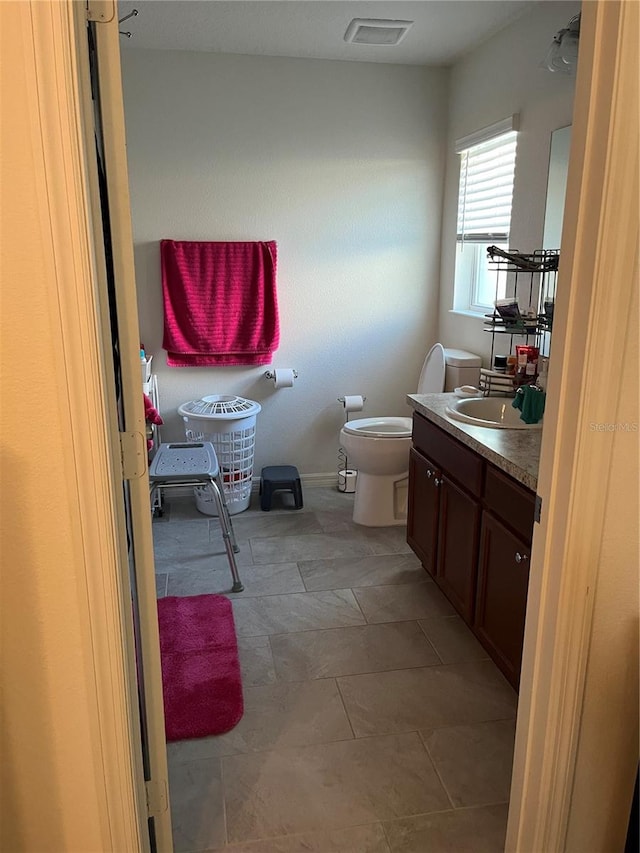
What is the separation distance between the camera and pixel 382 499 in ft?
11.7

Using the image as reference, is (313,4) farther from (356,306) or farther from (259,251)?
(356,306)

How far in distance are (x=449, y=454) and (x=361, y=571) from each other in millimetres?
845

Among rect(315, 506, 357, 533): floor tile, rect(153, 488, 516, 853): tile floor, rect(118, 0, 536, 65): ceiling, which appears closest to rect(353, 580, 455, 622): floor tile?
rect(153, 488, 516, 853): tile floor

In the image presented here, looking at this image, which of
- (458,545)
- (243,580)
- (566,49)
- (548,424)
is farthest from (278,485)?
(548,424)

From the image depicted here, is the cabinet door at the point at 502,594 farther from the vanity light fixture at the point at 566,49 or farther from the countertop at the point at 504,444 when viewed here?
the vanity light fixture at the point at 566,49

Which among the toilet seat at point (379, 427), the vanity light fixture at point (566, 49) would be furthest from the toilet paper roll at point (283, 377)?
the vanity light fixture at point (566, 49)

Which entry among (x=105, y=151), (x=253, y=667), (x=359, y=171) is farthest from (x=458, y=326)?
(x=105, y=151)

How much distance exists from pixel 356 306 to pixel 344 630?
2.08 meters

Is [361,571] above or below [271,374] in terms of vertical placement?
below

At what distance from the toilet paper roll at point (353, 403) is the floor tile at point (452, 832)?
2.53 meters

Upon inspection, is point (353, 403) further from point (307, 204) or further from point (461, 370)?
point (307, 204)

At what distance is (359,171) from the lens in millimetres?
3879

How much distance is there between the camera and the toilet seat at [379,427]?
3498 mm

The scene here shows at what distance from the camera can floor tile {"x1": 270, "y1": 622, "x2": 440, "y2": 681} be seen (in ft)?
7.80
